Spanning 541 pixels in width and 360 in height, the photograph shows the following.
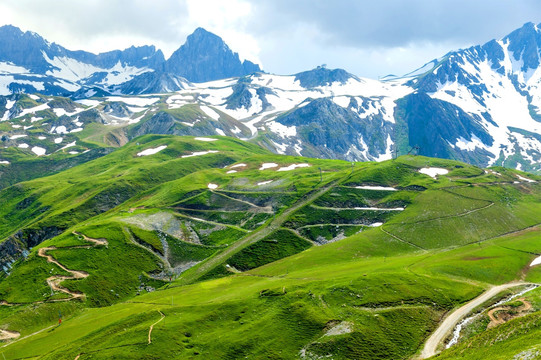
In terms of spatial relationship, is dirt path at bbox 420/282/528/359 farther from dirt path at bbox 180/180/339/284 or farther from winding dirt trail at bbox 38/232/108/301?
winding dirt trail at bbox 38/232/108/301

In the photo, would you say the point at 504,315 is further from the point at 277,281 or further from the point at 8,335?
the point at 8,335

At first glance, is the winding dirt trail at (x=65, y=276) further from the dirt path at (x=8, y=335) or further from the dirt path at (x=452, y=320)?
the dirt path at (x=452, y=320)

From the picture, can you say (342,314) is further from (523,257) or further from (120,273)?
(120,273)

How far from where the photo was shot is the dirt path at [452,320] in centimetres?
8412

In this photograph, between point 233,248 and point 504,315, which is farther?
point 233,248

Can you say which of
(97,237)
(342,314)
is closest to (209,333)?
(342,314)

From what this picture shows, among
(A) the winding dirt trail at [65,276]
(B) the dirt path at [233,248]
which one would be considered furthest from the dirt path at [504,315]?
(A) the winding dirt trail at [65,276]

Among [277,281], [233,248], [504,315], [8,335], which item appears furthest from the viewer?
[233,248]

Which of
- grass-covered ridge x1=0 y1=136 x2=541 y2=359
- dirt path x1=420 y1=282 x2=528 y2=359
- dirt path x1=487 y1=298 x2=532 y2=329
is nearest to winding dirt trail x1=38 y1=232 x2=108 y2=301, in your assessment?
grass-covered ridge x1=0 y1=136 x2=541 y2=359

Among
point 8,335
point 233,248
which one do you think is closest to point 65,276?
point 8,335

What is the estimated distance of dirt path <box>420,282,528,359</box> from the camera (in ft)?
276

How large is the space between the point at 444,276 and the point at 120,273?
120 meters

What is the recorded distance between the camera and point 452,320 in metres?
94.5

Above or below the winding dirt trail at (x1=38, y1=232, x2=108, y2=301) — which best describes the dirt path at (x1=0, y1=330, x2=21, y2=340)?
below
